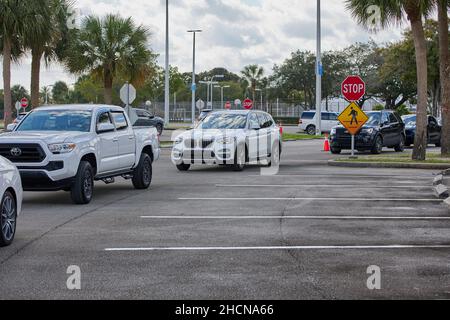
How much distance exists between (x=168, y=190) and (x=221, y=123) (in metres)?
6.14

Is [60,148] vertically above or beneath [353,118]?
beneath

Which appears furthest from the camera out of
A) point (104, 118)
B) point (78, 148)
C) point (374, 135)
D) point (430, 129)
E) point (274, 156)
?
point (430, 129)

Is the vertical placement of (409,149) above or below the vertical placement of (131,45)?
below

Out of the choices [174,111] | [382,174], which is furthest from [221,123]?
[174,111]

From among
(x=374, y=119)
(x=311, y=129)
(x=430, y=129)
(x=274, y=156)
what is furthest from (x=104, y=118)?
(x=311, y=129)

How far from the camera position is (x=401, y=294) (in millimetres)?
7172

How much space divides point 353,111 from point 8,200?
17.1 metres

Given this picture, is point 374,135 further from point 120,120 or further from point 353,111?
point 120,120

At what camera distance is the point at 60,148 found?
1398 cm

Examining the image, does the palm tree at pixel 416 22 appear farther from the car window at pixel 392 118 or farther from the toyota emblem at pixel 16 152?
the toyota emblem at pixel 16 152

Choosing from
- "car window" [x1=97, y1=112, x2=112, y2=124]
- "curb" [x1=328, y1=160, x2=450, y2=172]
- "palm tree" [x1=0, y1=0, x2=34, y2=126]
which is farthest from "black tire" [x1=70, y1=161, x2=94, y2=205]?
"palm tree" [x1=0, y1=0, x2=34, y2=126]

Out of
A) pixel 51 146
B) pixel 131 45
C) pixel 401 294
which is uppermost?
pixel 131 45

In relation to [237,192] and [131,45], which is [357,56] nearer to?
[131,45]

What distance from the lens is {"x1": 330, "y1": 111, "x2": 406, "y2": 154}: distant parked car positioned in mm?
31078
